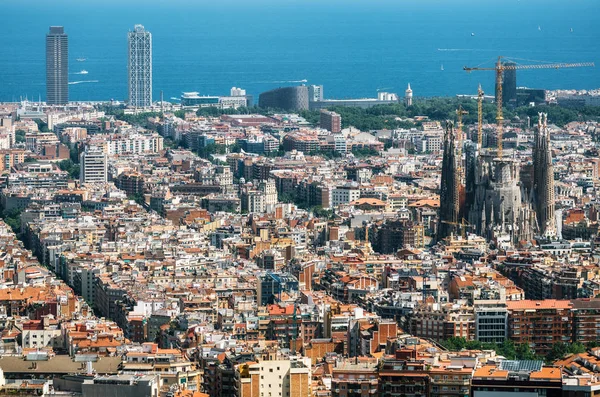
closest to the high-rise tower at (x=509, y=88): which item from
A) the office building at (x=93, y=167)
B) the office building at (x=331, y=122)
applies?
the office building at (x=331, y=122)

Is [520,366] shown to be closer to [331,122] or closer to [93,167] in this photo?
[93,167]

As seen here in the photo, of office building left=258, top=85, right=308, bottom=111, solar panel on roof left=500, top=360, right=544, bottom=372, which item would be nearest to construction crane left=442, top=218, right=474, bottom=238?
solar panel on roof left=500, top=360, right=544, bottom=372

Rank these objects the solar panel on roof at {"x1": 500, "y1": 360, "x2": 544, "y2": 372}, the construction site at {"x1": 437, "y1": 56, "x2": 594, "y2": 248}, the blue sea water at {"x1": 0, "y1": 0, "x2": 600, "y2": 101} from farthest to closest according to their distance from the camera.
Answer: the blue sea water at {"x1": 0, "y1": 0, "x2": 600, "y2": 101}
the construction site at {"x1": 437, "y1": 56, "x2": 594, "y2": 248}
the solar panel on roof at {"x1": 500, "y1": 360, "x2": 544, "y2": 372}

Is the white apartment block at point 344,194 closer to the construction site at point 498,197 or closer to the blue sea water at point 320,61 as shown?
the construction site at point 498,197

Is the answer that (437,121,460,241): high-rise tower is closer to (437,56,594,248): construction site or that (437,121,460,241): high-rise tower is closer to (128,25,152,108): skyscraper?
(437,56,594,248): construction site

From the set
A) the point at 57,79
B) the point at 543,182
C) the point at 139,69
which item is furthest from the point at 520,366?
the point at 139,69

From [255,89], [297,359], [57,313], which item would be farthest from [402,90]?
[297,359]
